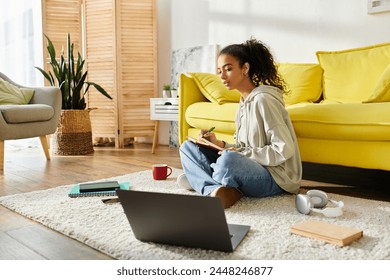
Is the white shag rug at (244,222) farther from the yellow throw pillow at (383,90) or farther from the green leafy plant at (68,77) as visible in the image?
the green leafy plant at (68,77)

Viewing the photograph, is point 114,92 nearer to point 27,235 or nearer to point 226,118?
point 226,118

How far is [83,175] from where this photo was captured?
267 cm

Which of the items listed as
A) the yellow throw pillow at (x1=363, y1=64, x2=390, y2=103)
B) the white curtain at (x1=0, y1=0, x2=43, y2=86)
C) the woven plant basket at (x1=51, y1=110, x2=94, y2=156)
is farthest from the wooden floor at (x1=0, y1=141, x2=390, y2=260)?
the white curtain at (x1=0, y1=0, x2=43, y2=86)

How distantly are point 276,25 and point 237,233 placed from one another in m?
2.46

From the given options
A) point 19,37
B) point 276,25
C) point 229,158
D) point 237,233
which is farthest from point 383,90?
point 19,37

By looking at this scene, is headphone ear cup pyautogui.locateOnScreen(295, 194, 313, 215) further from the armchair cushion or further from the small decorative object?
the small decorative object

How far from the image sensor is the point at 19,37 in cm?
434

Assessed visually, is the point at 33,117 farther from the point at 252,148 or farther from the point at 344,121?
the point at 344,121

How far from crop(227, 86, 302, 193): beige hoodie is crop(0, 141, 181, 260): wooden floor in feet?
2.75

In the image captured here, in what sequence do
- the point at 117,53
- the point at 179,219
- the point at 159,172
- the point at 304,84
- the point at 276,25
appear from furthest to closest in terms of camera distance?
the point at 117,53
the point at 276,25
the point at 304,84
the point at 159,172
the point at 179,219

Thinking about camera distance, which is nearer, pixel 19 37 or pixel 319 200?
pixel 319 200
